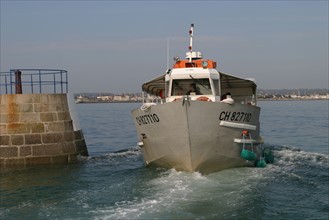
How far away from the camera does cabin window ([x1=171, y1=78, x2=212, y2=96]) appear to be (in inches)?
707

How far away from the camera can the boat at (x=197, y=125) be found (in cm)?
1551

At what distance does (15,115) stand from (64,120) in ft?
7.25

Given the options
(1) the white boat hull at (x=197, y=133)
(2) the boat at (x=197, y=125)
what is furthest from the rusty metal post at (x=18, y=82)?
(1) the white boat hull at (x=197, y=133)

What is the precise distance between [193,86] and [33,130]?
7.77 meters

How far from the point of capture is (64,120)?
2142 centimetres

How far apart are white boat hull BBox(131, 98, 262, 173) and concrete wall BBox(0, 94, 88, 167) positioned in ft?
18.1

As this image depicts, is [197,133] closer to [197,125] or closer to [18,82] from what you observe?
[197,125]

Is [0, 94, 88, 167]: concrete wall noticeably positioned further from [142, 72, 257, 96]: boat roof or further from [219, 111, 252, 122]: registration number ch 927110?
[219, 111, 252, 122]: registration number ch 927110

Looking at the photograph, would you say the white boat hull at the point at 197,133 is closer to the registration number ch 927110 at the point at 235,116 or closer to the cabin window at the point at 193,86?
the registration number ch 927110 at the point at 235,116

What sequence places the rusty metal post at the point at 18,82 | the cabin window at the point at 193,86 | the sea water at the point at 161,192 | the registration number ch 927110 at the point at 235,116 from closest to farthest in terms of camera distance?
the sea water at the point at 161,192
the registration number ch 927110 at the point at 235,116
the cabin window at the point at 193,86
the rusty metal post at the point at 18,82

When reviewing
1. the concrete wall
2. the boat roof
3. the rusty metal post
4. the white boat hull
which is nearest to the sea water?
the white boat hull

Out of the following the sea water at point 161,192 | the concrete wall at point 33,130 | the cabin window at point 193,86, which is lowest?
the sea water at point 161,192

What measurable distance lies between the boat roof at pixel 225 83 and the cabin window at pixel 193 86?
1186 mm

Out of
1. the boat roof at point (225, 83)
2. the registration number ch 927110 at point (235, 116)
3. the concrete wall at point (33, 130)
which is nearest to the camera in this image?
the registration number ch 927110 at point (235, 116)
